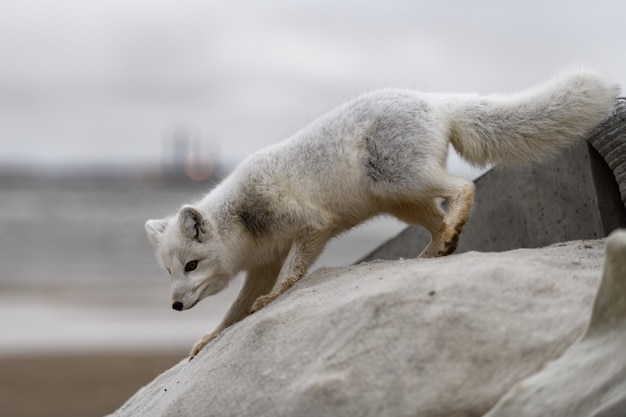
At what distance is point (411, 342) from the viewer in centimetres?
355

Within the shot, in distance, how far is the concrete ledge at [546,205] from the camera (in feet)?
17.1

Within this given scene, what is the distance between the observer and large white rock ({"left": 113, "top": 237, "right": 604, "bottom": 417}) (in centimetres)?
342

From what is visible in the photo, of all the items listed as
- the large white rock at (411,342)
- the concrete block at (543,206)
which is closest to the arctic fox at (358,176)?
the concrete block at (543,206)

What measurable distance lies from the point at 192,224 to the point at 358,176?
88 centimetres

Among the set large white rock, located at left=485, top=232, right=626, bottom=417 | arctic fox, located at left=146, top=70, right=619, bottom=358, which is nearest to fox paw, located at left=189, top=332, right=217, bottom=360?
arctic fox, located at left=146, top=70, right=619, bottom=358

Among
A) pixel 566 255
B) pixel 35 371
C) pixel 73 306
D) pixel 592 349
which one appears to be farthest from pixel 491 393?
pixel 73 306

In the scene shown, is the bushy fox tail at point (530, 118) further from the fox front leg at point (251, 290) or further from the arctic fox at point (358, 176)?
the fox front leg at point (251, 290)

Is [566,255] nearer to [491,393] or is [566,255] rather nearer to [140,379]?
[491,393]

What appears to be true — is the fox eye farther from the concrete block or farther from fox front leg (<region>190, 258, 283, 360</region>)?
the concrete block

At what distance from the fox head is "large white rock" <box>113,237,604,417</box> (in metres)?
0.84

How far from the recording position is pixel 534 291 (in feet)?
11.9

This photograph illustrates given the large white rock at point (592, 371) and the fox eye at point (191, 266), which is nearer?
the large white rock at point (592, 371)

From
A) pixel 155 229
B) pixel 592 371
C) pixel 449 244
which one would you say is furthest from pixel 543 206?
pixel 592 371

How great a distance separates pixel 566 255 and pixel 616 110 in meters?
1.08
